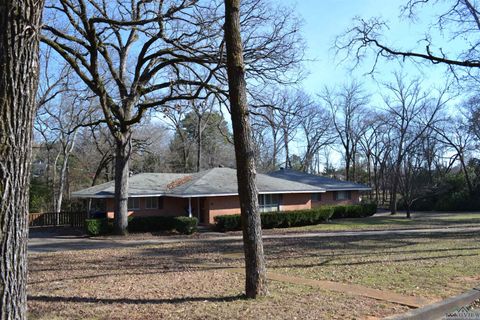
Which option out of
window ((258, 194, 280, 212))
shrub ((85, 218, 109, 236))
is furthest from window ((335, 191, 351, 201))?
shrub ((85, 218, 109, 236))

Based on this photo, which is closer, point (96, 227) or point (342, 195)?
point (96, 227)

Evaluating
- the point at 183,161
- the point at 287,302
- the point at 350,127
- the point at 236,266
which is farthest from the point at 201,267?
the point at 350,127

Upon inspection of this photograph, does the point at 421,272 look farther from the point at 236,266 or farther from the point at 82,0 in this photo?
the point at 82,0

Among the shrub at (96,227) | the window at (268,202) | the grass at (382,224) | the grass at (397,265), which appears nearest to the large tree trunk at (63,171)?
the shrub at (96,227)

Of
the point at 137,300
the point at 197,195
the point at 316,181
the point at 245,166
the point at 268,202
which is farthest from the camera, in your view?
the point at 316,181

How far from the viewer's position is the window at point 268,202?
33.7 metres

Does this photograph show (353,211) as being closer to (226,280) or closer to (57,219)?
(57,219)

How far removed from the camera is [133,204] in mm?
31797

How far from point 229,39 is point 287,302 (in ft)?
14.6

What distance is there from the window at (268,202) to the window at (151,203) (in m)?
7.40

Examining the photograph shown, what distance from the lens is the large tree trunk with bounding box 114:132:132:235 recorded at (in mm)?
25047

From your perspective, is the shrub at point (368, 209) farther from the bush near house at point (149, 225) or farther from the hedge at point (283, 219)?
the bush near house at point (149, 225)

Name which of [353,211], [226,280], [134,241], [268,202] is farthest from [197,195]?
[226,280]

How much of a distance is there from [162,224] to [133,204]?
432 centimetres
